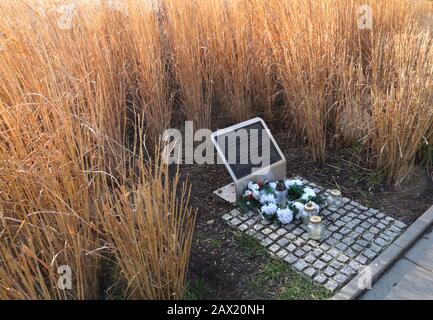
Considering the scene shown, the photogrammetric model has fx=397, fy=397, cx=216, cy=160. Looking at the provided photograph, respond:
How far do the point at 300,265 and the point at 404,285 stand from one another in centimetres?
50

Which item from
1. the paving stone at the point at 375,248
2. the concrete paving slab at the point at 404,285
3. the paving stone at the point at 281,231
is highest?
the paving stone at the point at 281,231

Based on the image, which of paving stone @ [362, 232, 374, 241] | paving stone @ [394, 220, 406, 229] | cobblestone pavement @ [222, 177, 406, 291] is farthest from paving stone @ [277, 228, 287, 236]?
paving stone @ [394, 220, 406, 229]

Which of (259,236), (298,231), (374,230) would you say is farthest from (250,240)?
(374,230)

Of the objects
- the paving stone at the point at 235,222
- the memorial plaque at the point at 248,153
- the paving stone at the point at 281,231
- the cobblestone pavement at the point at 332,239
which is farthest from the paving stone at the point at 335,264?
the memorial plaque at the point at 248,153

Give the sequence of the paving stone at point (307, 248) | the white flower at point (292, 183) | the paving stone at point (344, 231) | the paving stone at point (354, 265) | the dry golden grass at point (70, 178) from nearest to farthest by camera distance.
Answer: the dry golden grass at point (70, 178)
the paving stone at point (354, 265)
the paving stone at point (307, 248)
the paving stone at point (344, 231)
the white flower at point (292, 183)

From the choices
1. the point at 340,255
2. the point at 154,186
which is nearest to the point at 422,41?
the point at 340,255

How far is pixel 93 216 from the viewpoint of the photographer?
1828 mm

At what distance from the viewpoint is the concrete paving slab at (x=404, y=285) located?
6.06 ft

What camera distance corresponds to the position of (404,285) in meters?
1.91

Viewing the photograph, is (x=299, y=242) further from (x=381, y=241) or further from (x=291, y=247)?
(x=381, y=241)

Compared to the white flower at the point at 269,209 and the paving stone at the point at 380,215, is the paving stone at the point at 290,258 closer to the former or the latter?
the white flower at the point at 269,209

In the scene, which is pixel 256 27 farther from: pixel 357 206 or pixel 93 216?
pixel 93 216

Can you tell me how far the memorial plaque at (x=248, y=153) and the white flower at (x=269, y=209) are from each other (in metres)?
0.19

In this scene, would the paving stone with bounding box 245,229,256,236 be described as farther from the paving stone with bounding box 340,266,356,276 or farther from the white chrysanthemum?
the paving stone with bounding box 340,266,356,276
